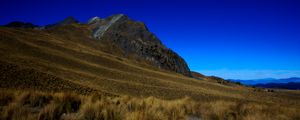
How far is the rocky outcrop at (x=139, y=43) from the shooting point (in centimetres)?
4750

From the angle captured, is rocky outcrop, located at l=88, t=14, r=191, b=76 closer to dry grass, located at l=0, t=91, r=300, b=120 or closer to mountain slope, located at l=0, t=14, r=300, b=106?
mountain slope, located at l=0, t=14, r=300, b=106

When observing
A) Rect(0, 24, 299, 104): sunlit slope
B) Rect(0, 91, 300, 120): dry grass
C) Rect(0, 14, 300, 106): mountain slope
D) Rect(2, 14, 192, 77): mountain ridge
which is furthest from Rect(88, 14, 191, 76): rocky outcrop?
Rect(0, 91, 300, 120): dry grass

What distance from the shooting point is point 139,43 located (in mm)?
49438

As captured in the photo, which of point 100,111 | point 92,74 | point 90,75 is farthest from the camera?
point 92,74

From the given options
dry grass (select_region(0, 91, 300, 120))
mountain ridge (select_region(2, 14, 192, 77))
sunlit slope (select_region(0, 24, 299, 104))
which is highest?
mountain ridge (select_region(2, 14, 192, 77))

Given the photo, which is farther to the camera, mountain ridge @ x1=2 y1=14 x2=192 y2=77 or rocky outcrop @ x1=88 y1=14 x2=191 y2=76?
rocky outcrop @ x1=88 y1=14 x2=191 y2=76

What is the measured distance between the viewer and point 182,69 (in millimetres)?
51469

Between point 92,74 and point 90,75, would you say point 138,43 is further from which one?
point 90,75

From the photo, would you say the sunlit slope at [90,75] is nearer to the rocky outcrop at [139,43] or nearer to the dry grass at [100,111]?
the rocky outcrop at [139,43]

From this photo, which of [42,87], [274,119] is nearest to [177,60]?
[42,87]

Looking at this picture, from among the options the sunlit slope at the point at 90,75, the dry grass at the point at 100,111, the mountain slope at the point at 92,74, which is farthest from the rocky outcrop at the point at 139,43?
the dry grass at the point at 100,111

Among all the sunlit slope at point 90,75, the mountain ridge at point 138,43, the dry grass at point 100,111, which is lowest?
the dry grass at point 100,111

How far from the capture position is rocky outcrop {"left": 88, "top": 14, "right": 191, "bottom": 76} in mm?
47500

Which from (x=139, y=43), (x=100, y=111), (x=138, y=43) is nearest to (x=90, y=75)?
(x=100, y=111)
